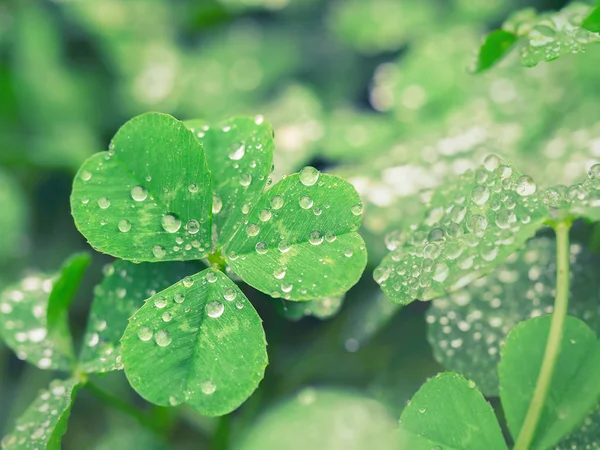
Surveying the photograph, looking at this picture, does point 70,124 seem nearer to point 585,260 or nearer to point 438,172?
point 438,172

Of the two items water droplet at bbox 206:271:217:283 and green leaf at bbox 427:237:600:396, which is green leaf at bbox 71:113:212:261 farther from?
green leaf at bbox 427:237:600:396

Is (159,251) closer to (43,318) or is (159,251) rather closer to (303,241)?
(303,241)

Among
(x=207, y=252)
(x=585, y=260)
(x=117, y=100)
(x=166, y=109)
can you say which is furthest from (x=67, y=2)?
(x=585, y=260)

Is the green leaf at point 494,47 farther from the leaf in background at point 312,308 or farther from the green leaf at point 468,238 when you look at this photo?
the leaf in background at point 312,308

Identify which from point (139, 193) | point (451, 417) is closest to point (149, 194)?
point (139, 193)

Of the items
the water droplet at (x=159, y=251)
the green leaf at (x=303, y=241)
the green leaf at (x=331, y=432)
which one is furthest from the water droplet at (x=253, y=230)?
the green leaf at (x=331, y=432)

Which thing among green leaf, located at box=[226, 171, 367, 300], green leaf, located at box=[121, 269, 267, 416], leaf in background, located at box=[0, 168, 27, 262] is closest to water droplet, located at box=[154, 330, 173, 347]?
green leaf, located at box=[121, 269, 267, 416]
